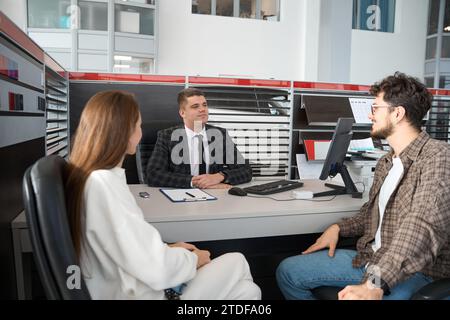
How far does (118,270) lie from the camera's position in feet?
3.30

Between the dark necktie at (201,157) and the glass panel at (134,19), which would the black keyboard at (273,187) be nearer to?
the dark necktie at (201,157)

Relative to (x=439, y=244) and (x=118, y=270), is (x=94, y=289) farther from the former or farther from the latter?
(x=439, y=244)

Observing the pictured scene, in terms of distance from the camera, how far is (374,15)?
8.59 m

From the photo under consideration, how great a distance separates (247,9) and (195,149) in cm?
573

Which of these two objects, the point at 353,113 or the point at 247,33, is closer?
the point at 353,113

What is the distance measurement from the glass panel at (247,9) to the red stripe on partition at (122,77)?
478 centimetres

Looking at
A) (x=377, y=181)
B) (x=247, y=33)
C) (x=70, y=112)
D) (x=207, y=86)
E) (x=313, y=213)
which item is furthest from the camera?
(x=247, y=33)

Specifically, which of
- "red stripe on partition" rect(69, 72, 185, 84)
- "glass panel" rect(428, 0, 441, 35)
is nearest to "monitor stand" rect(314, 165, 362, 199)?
"red stripe on partition" rect(69, 72, 185, 84)

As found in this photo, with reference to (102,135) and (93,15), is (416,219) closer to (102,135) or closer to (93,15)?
(102,135)

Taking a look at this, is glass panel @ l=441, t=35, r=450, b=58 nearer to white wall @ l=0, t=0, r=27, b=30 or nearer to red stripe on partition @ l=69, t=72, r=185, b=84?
red stripe on partition @ l=69, t=72, r=185, b=84

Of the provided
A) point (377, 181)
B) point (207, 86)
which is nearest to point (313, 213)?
point (377, 181)

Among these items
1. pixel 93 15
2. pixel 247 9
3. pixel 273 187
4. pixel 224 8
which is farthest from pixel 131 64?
pixel 273 187

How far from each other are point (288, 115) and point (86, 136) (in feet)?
8.77
